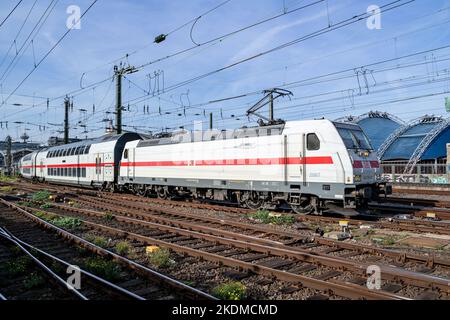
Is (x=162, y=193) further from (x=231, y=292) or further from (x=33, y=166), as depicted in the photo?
(x=33, y=166)

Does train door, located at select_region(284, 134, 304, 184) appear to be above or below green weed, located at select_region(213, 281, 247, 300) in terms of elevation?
above

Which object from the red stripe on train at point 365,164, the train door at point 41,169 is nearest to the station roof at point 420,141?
the red stripe on train at point 365,164

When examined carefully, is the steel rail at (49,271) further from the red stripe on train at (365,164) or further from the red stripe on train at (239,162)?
the red stripe on train at (365,164)

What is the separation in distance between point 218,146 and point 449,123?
3801 cm

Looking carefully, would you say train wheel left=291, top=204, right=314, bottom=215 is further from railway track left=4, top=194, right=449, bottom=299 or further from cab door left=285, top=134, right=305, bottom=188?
railway track left=4, top=194, right=449, bottom=299

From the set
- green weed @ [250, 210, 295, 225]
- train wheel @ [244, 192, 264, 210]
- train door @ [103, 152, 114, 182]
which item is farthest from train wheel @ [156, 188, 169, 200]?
green weed @ [250, 210, 295, 225]

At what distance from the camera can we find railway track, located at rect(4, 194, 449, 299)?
6.39 metres

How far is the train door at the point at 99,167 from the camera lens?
2685 centimetres

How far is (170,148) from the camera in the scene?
67.2ft

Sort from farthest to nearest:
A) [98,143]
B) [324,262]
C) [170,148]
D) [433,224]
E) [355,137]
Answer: [98,143], [170,148], [355,137], [433,224], [324,262]

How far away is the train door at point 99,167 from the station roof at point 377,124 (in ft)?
131

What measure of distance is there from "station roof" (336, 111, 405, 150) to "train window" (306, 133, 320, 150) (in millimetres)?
44622

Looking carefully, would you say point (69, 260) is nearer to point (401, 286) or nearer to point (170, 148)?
point (401, 286)
